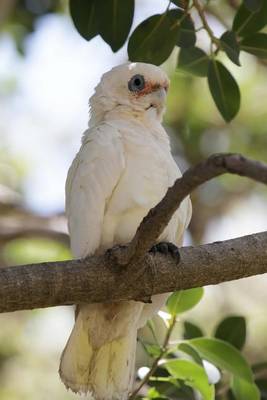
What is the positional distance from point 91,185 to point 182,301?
1.97ft

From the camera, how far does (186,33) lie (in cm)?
343

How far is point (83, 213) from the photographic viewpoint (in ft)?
10.3

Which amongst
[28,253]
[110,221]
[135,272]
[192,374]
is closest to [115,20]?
[110,221]

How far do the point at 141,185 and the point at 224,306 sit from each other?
4.30 meters

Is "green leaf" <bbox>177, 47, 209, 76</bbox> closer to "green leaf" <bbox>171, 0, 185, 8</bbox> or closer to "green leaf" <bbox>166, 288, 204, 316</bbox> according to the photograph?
"green leaf" <bbox>171, 0, 185, 8</bbox>

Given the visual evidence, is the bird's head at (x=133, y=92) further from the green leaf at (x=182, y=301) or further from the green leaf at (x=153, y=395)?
the green leaf at (x=153, y=395)

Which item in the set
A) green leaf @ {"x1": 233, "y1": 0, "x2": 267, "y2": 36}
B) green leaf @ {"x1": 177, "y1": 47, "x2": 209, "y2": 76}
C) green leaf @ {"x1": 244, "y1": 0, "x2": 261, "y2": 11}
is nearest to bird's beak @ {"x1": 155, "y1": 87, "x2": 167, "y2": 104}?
green leaf @ {"x1": 177, "y1": 47, "x2": 209, "y2": 76}

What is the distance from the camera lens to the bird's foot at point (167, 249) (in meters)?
2.84

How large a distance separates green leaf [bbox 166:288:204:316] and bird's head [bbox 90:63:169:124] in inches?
30.9

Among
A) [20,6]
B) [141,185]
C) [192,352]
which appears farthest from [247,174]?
[20,6]

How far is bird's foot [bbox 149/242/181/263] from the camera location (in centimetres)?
284

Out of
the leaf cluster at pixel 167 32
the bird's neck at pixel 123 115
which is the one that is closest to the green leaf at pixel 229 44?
the leaf cluster at pixel 167 32

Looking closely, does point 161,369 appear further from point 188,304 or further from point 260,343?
point 260,343

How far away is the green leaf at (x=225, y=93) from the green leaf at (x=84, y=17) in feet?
1.69
